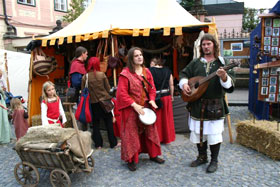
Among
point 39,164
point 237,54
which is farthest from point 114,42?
point 237,54

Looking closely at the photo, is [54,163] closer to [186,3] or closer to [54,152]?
[54,152]

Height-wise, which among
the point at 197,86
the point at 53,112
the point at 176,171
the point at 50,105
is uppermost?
the point at 197,86

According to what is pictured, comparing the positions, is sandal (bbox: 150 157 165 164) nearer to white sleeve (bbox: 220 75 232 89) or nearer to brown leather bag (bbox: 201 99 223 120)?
brown leather bag (bbox: 201 99 223 120)

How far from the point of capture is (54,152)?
105 inches

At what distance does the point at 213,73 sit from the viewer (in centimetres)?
286

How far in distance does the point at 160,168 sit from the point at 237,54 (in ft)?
26.9

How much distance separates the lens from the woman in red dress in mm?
3152

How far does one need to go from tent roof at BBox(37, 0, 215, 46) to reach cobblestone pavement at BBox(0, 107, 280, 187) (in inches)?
100

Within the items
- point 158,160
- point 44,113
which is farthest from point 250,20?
point 44,113

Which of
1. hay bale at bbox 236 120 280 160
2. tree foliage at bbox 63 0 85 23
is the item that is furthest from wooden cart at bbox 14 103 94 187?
tree foliage at bbox 63 0 85 23

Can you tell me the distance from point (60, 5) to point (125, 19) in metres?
12.9

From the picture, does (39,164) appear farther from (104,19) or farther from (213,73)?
(104,19)

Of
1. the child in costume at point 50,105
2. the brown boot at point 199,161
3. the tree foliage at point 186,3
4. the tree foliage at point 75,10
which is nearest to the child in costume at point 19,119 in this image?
the child in costume at point 50,105

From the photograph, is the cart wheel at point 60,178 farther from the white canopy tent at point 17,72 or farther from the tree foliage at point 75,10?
the tree foliage at point 75,10
